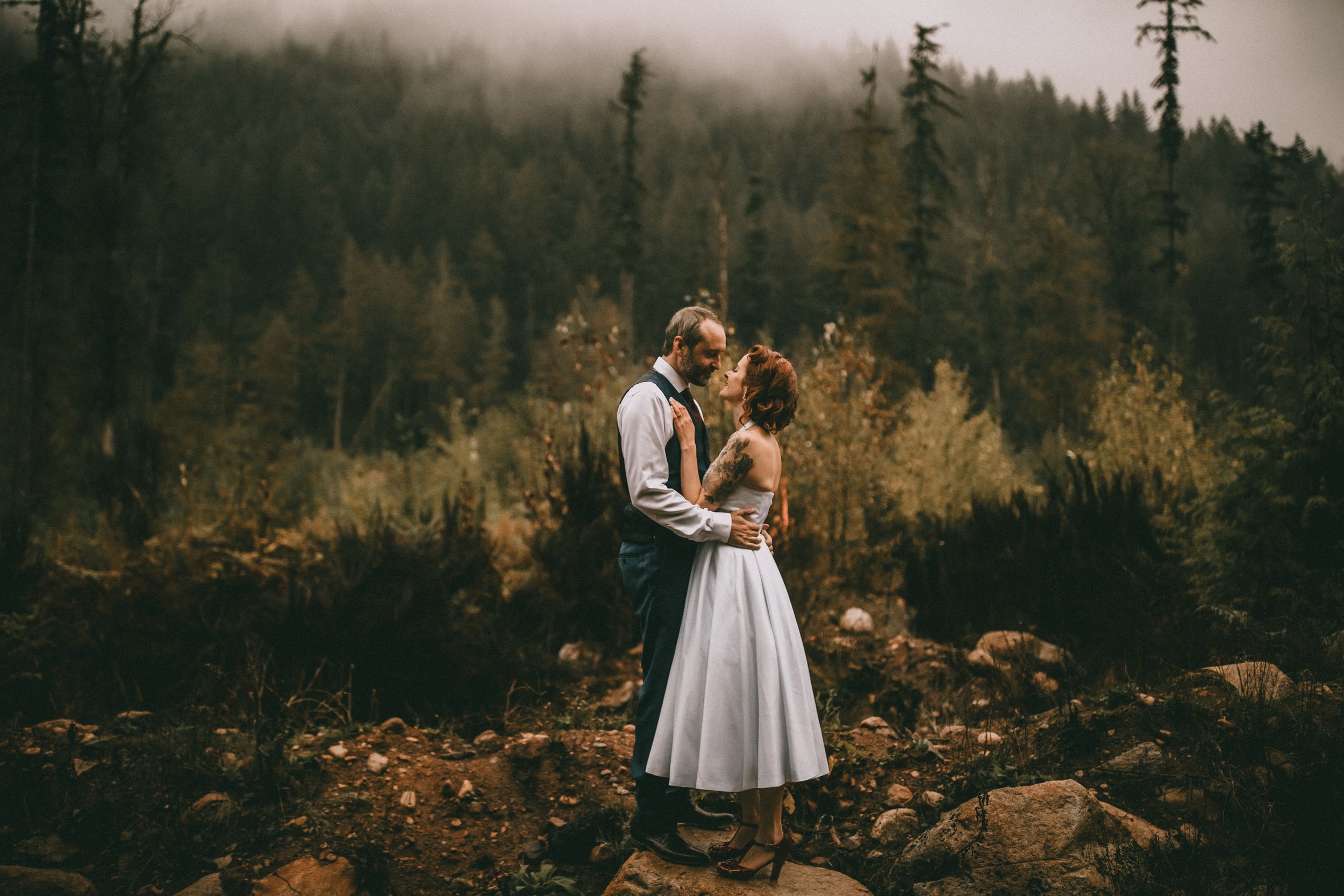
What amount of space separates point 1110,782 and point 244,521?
7884 mm

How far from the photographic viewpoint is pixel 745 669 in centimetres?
298

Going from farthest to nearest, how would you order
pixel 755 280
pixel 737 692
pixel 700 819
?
pixel 755 280, pixel 700 819, pixel 737 692

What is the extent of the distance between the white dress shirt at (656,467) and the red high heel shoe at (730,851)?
3.72ft

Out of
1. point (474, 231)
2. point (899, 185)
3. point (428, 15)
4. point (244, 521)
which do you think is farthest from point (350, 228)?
point (428, 15)

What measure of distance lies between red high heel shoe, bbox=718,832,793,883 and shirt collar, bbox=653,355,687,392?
1827mm

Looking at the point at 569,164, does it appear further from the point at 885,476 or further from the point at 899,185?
the point at 885,476

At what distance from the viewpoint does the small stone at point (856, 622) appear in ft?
22.4

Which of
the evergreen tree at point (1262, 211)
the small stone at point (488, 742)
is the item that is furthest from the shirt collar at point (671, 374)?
the evergreen tree at point (1262, 211)

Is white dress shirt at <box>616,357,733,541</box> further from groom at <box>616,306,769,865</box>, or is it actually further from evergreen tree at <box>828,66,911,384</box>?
evergreen tree at <box>828,66,911,384</box>

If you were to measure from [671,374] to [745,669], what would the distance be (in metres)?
1.23

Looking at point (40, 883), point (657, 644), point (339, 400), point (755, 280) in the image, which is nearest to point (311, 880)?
point (40, 883)

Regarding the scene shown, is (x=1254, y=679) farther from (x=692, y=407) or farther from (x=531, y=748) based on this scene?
(x=531, y=748)

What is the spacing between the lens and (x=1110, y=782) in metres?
3.67

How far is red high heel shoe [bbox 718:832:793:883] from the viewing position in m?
2.98
